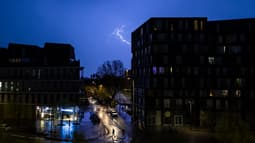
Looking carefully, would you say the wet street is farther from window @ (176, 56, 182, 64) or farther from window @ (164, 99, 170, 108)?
window @ (176, 56, 182, 64)

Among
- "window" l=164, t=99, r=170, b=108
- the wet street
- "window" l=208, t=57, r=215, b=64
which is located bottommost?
the wet street

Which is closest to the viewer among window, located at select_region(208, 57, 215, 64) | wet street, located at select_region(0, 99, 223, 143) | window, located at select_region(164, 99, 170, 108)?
wet street, located at select_region(0, 99, 223, 143)

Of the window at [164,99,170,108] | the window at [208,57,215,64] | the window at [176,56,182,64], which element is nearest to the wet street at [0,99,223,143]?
the window at [164,99,170,108]

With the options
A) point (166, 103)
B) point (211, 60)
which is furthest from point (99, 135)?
point (211, 60)

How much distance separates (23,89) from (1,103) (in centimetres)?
577

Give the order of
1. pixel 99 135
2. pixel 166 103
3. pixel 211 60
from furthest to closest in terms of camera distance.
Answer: pixel 211 60 < pixel 166 103 < pixel 99 135

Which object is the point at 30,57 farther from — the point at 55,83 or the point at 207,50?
the point at 207,50

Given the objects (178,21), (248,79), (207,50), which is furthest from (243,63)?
(178,21)

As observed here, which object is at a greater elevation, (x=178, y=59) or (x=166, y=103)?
(x=178, y=59)

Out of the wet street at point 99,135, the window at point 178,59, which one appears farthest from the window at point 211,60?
the wet street at point 99,135

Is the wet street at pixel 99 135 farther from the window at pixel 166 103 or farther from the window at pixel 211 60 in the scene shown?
the window at pixel 211 60

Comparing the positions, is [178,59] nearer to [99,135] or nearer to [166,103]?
[166,103]

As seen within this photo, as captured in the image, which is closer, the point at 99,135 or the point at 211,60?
the point at 99,135

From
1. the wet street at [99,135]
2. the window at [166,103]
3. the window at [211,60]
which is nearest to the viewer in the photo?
the wet street at [99,135]
